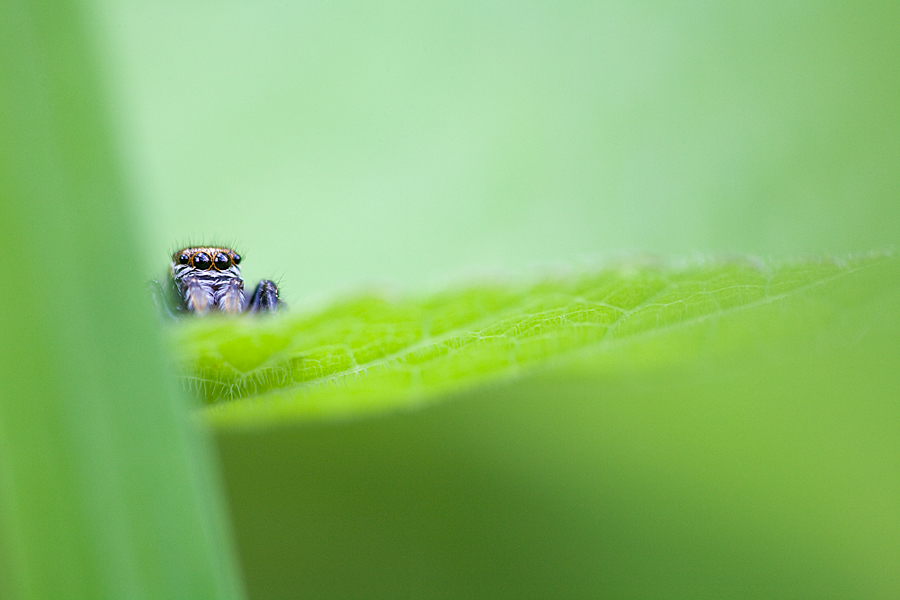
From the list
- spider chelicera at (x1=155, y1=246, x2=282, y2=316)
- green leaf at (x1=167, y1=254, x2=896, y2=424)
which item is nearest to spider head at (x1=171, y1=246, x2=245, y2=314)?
spider chelicera at (x1=155, y1=246, x2=282, y2=316)

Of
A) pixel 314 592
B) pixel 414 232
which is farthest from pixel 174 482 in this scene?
pixel 314 592

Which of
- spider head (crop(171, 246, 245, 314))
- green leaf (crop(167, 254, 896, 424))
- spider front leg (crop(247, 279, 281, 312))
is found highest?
spider head (crop(171, 246, 245, 314))

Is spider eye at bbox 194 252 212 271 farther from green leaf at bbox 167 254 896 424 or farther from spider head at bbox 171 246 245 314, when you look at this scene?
green leaf at bbox 167 254 896 424

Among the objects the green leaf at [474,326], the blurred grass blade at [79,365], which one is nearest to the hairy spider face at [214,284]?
the green leaf at [474,326]

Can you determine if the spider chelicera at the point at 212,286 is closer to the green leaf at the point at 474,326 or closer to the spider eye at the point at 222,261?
the spider eye at the point at 222,261

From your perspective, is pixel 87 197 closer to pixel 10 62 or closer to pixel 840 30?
pixel 10 62
